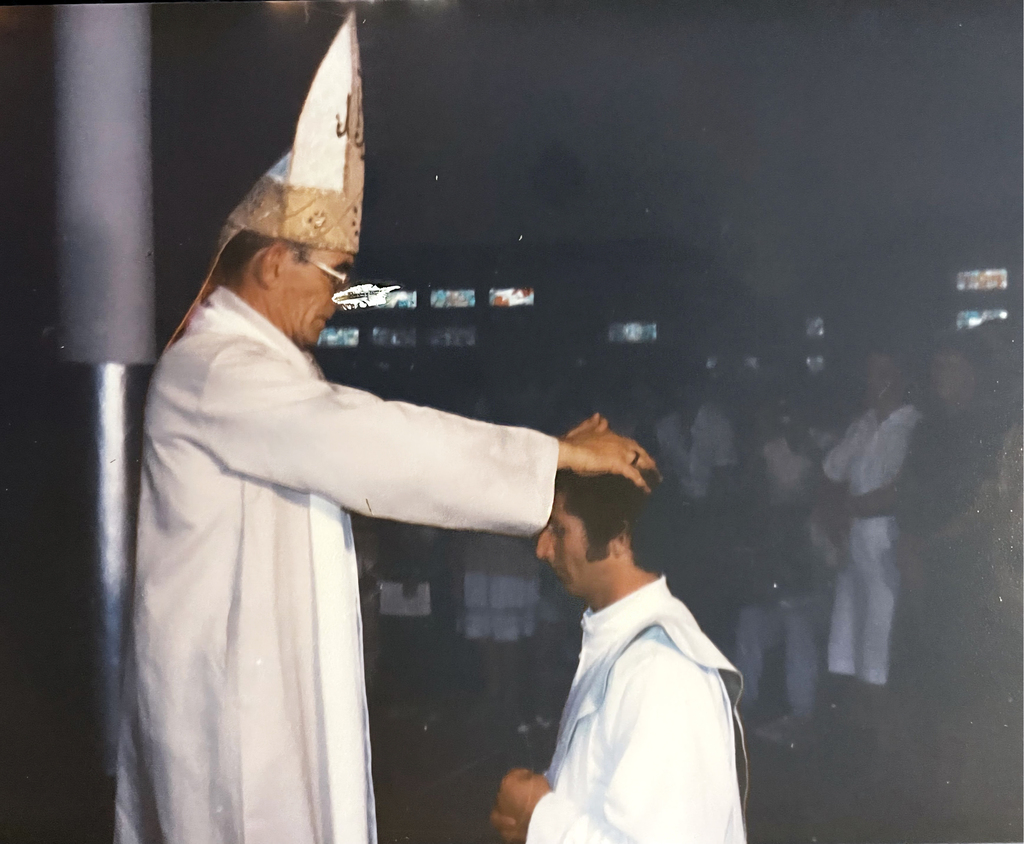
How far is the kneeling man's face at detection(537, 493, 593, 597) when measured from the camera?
1049mm

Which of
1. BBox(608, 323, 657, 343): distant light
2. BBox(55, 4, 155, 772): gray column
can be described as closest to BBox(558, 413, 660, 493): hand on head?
BBox(608, 323, 657, 343): distant light

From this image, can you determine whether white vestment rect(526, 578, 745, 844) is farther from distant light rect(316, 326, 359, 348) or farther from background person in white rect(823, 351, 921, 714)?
distant light rect(316, 326, 359, 348)

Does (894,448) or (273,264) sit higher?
(273,264)

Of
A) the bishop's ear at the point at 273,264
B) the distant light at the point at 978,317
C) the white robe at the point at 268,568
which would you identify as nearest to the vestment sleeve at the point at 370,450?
the white robe at the point at 268,568

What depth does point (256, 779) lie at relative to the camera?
1.01m

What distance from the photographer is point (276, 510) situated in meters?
1.03

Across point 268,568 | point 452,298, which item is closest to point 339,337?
point 452,298

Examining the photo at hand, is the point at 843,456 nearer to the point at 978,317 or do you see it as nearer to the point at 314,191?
the point at 978,317

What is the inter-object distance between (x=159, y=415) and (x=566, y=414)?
58cm

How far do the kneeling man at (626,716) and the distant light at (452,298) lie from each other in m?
0.28

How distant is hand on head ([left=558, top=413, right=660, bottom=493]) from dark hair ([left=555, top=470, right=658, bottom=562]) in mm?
10

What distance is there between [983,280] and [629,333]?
53 centimetres

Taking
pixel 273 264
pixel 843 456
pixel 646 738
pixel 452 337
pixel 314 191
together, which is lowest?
pixel 646 738

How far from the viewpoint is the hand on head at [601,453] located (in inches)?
41.1
